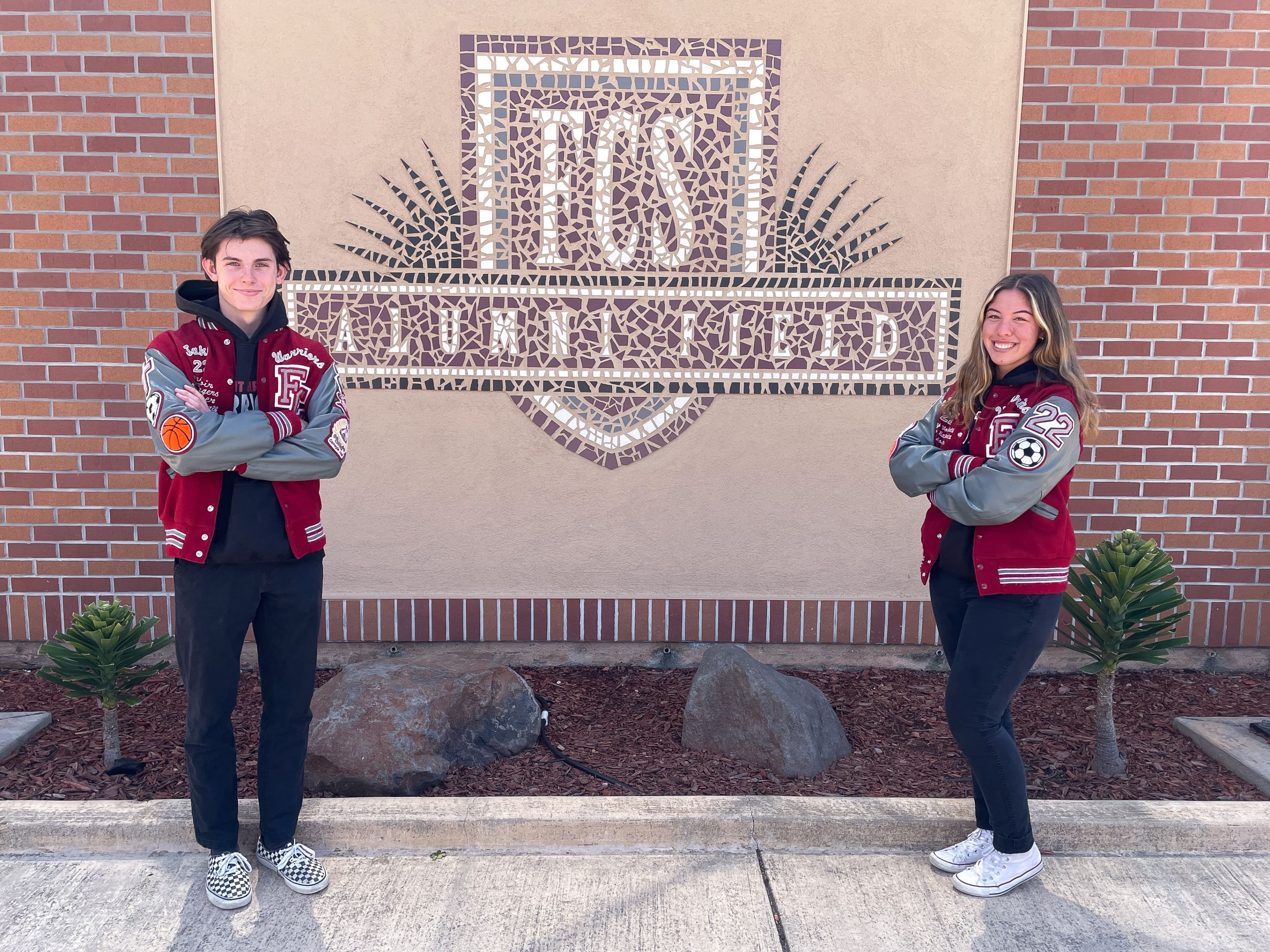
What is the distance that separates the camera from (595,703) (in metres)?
4.36

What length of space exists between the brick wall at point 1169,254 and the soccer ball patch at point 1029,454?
225cm

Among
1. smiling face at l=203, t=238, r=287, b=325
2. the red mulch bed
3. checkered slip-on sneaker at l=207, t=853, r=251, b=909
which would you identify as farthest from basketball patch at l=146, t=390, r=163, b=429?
the red mulch bed

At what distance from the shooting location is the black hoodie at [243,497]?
9.05 ft

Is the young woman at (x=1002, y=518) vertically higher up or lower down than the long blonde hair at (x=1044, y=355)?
lower down

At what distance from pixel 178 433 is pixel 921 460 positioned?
2259 millimetres

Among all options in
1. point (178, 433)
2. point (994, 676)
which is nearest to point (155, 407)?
point (178, 433)

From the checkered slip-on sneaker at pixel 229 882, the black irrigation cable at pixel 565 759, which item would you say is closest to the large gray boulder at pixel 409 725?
the black irrigation cable at pixel 565 759

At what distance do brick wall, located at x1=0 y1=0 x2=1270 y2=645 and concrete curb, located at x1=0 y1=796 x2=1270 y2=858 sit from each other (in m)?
1.50

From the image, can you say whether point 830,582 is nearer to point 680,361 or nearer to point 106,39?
point 680,361

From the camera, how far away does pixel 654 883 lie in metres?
3.04

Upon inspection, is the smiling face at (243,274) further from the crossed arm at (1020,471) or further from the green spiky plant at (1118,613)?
the green spiky plant at (1118,613)

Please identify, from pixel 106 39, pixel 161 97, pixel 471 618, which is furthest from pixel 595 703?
pixel 106 39

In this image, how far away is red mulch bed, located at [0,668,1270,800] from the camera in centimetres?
361

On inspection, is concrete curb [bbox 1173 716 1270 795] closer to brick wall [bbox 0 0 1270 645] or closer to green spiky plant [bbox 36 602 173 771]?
brick wall [bbox 0 0 1270 645]
